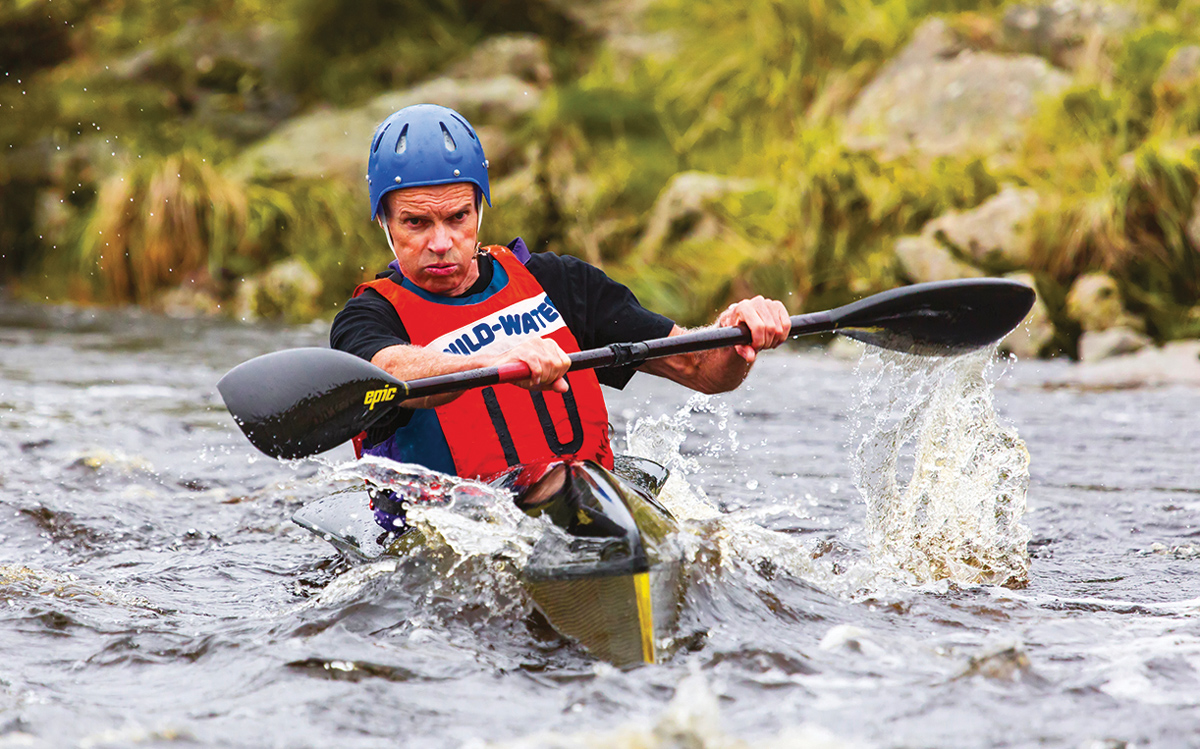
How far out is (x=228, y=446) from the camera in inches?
250

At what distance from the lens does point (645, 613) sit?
2.81 metres

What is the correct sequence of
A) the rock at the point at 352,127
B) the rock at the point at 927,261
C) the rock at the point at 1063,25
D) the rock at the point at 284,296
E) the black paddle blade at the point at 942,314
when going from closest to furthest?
the black paddle blade at the point at 942,314 → the rock at the point at 927,261 → the rock at the point at 1063,25 → the rock at the point at 284,296 → the rock at the point at 352,127

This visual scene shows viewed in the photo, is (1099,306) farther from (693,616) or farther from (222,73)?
(222,73)

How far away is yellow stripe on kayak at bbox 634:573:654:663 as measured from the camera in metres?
2.77

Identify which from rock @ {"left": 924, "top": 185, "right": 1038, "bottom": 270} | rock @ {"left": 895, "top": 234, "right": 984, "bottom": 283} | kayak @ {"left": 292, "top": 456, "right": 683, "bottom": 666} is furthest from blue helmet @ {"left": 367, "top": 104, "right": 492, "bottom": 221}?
rock @ {"left": 924, "top": 185, "right": 1038, "bottom": 270}

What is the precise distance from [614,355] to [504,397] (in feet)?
1.16

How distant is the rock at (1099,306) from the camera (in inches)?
342

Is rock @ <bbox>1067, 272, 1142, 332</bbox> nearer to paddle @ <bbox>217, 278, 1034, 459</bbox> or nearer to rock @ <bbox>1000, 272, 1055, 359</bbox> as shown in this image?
rock @ <bbox>1000, 272, 1055, 359</bbox>

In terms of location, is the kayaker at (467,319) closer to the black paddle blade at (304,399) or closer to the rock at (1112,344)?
the black paddle blade at (304,399)

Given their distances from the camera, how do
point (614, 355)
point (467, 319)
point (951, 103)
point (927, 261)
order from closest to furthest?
point (614, 355) < point (467, 319) < point (927, 261) < point (951, 103)

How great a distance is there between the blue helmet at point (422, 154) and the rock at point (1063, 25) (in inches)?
389

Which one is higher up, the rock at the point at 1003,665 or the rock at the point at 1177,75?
the rock at the point at 1177,75

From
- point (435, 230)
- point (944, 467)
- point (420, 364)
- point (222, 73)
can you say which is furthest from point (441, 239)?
point (222, 73)

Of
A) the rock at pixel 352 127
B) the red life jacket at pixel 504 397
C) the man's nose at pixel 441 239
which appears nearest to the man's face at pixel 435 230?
the man's nose at pixel 441 239
